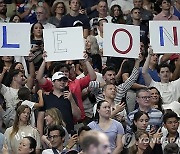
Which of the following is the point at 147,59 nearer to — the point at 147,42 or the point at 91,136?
the point at 147,42

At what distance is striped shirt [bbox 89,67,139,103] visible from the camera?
1650 cm

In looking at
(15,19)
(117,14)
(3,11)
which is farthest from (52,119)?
(3,11)

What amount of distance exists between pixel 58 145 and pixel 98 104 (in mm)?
1121

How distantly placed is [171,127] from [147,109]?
0.72 metres

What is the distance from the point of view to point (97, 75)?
56.4 ft

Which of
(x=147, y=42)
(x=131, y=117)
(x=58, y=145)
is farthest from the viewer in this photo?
(x=147, y=42)

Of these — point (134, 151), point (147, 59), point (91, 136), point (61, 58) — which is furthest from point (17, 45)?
point (91, 136)

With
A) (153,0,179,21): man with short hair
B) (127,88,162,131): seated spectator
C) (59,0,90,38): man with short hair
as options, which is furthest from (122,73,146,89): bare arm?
(153,0,179,21): man with short hair

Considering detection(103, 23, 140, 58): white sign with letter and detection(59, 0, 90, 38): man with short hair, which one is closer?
detection(103, 23, 140, 58): white sign with letter

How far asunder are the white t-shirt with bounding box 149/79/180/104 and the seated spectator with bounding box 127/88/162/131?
92 centimetres

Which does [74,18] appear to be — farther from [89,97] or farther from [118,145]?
[118,145]

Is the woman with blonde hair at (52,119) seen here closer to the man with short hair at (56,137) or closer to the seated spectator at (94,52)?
the man with short hair at (56,137)

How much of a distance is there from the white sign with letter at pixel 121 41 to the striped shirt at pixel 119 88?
341 mm

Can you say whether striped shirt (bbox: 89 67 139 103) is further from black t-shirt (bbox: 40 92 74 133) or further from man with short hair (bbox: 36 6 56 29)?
man with short hair (bbox: 36 6 56 29)
